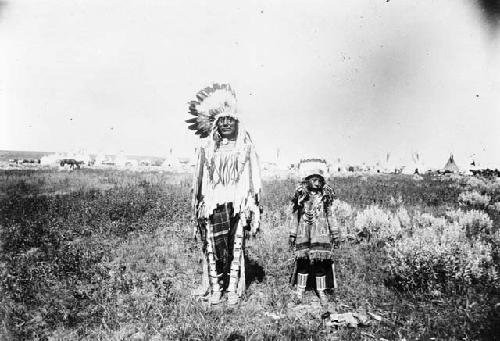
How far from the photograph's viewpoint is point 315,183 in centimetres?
494

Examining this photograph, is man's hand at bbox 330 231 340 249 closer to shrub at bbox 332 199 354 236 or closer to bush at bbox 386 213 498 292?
bush at bbox 386 213 498 292

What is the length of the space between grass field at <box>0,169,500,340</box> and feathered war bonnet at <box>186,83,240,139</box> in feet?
8.27

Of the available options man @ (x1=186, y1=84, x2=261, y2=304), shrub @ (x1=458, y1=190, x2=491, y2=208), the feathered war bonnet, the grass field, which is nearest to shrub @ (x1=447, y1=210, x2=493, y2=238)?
the grass field

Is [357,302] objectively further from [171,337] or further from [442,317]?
[171,337]

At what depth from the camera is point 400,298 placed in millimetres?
4738

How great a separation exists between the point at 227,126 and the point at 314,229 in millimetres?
2070

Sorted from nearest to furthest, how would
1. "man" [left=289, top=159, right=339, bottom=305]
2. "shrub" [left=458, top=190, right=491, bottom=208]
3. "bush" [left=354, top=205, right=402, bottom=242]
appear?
1. "man" [left=289, top=159, right=339, bottom=305]
2. "bush" [left=354, top=205, right=402, bottom=242]
3. "shrub" [left=458, top=190, right=491, bottom=208]

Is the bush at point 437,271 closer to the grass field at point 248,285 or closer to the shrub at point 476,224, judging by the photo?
the grass field at point 248,285

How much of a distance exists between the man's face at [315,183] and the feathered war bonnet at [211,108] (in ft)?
4.92

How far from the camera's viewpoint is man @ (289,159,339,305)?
479 cm

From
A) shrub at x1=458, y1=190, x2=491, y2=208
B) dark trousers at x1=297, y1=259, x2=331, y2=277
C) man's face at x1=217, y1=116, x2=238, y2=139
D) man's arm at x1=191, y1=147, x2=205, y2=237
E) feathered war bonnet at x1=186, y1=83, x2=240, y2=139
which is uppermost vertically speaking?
feathered war bonnet at x1=186, y1=83, x2=240, y2=139

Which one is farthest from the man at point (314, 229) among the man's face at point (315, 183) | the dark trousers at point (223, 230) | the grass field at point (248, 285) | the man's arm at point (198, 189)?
the man's arm at point (198, 189)

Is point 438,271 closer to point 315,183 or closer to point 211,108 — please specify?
point 315,183

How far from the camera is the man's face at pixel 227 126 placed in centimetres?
472
